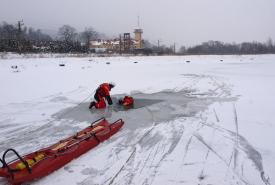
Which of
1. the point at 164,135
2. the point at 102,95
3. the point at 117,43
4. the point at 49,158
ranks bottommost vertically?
the point at 164,135

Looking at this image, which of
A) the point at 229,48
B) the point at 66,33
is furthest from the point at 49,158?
the point at 229,48

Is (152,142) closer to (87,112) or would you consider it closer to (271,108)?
(87,112)

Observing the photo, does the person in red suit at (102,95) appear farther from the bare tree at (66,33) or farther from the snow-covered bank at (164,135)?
the bare tree at (66,33)

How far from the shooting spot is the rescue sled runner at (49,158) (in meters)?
4.88

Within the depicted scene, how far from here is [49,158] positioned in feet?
17.8

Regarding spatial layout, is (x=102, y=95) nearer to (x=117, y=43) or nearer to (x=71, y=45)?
(x=71, y=45)

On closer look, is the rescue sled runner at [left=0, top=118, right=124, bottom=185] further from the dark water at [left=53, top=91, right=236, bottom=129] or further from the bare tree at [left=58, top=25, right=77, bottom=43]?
the bare tree at [left=58, top=25, right=77, bottom=43]

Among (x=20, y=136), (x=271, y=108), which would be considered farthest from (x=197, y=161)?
(x=271, y=108)

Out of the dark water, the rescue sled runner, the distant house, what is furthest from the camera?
the distant house

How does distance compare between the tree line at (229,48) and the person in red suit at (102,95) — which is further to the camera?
the tree line at (229,48)

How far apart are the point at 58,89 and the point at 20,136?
25.1ft

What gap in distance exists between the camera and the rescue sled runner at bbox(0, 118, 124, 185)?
4.88 metres

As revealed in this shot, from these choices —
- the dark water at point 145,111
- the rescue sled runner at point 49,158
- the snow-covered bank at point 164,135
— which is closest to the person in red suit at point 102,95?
the dark water at point 145,111

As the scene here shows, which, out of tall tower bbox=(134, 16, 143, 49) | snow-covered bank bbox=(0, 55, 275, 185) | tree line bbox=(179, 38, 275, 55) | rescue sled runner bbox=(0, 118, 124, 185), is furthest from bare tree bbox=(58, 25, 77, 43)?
rescue sled runner bbox=(0, 118, 124, 185)
